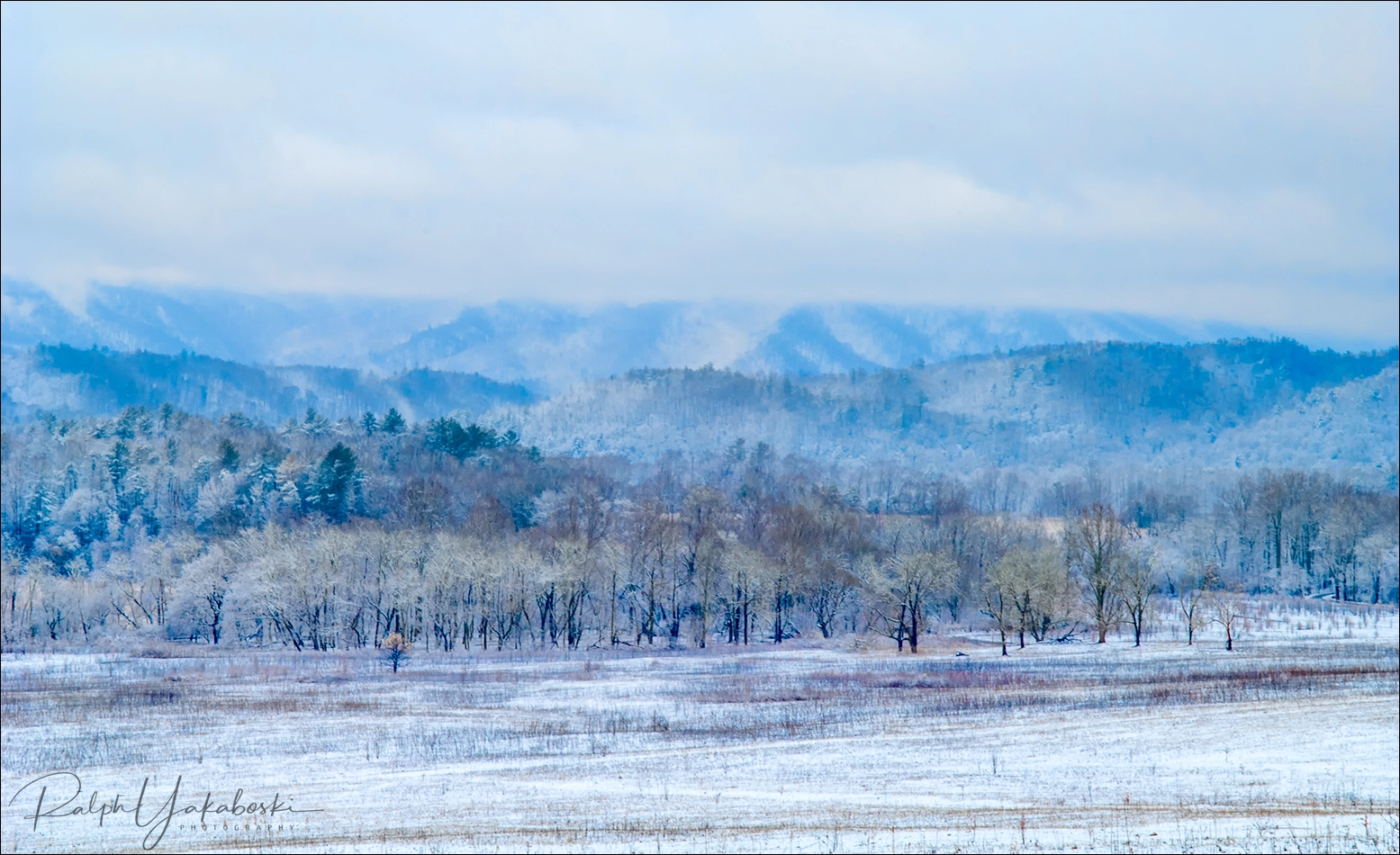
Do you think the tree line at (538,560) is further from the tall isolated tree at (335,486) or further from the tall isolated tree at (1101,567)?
the tall isolated tree at (1101,567)

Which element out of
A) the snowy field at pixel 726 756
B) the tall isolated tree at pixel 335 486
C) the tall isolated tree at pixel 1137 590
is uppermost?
the tall isolated tree at pixel 335 486

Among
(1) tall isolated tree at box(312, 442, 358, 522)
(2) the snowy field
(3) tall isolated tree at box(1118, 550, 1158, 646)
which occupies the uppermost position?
(1) tall isolated tree at box(312, 442, 358, 522)

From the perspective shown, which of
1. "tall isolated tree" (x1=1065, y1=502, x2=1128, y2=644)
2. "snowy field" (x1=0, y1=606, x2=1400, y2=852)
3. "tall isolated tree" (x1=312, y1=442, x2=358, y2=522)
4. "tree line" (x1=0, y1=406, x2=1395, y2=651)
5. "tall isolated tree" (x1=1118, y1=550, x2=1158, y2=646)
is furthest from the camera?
"tall isolated tree" (x1=312, y1=442, x2=358, y2=522)

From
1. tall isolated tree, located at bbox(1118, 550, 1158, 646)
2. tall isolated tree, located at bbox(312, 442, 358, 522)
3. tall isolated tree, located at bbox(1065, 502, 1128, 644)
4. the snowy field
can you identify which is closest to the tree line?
tall isolated tree, located at bbox(312, 442, 358, 522)

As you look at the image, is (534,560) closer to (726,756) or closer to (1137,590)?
(1137,590)

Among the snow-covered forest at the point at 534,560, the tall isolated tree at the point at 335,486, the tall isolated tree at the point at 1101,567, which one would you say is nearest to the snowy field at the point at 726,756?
the tall isolated tree at the point at 1101,567

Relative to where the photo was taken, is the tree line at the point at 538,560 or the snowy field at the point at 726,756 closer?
the snowy field at the point at 726,756

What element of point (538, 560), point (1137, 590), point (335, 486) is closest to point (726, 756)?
point (1137, 590)

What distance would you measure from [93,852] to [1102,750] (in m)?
33.8

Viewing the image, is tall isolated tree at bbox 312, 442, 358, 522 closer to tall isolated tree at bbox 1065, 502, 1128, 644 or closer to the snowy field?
the snowy field

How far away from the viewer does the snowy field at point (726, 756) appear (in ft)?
105

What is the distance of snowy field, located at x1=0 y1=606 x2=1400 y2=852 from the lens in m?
31.9

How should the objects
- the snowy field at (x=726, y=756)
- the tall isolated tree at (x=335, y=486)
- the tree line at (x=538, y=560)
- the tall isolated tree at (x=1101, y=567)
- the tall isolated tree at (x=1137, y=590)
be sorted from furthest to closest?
the tall isolated tree at (x=335, y=486) → the tree line at (x=538, y=560) → the tall isolated tree at (x=1101, y=567) → the tall isolated tree at (x=1137, y=590) → the snowy field at (x=726, y=756)

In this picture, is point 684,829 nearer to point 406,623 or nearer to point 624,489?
point 406,623
